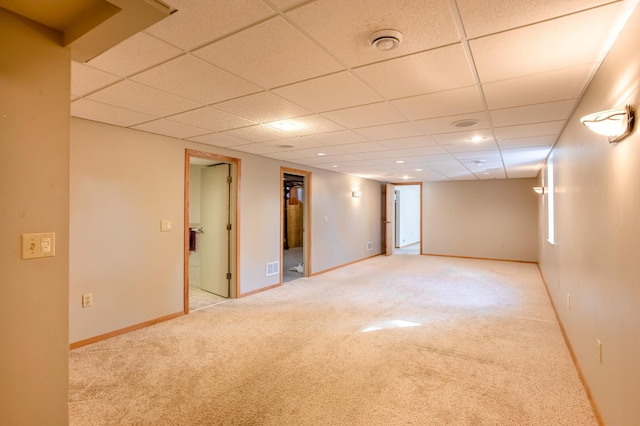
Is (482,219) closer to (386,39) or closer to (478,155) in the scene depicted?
(478,155)

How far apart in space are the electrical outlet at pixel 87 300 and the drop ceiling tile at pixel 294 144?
257 centimetres

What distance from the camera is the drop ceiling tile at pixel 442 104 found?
241 cm

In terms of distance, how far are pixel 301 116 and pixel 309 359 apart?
2.22 metres

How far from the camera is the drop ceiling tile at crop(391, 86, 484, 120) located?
2412mm

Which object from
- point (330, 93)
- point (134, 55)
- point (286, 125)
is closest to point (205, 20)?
point (134, 55)

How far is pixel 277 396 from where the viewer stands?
7.46 ft

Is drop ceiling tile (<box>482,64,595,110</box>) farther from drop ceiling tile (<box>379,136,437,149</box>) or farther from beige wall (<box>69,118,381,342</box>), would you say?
beige wall (<box>69,118,381,342</box>)

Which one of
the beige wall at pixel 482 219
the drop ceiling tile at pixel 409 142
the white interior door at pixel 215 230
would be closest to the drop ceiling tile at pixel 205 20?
the drop ceiling tile at pixel 409 142

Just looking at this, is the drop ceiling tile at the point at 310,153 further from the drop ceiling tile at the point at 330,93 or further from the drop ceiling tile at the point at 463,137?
the drop ceiling tile at the point at 330,93

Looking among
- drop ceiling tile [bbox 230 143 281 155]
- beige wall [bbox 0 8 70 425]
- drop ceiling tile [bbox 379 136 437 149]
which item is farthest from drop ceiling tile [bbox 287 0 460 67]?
drop ceiling tile [bbox 230 143 281 155]

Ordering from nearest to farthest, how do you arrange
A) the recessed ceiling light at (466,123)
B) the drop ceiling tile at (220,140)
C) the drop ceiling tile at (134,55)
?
the drop ceiling tile at (134,55) → the recessed ceiling light at (466,123) → the drop ceiling tile at (220,140)

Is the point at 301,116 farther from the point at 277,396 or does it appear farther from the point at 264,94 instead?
the point at 277,396

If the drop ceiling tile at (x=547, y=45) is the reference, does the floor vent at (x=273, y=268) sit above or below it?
below

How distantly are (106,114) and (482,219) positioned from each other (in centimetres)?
869
